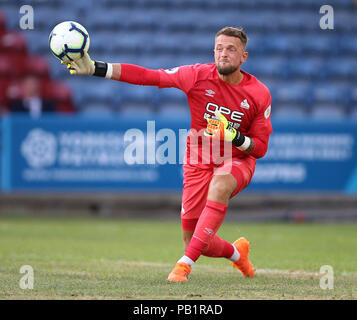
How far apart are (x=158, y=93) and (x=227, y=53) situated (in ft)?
30.8

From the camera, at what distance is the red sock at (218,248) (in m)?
6.44

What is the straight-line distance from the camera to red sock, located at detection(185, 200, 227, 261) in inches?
240

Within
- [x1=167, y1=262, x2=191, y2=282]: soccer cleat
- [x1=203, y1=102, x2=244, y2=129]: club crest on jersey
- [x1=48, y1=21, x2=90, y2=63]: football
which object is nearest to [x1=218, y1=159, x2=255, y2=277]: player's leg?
[x1=203, y1=102, x2=244, y2=129]: club crest on jersey

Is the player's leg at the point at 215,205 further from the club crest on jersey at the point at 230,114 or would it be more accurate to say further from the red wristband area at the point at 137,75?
the red wristband area at the point at 137,75

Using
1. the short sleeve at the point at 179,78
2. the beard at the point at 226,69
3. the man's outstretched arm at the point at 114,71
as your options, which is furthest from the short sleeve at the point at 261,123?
the man's outstretched arm at the point at 114,71

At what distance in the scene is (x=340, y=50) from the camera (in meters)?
17.2

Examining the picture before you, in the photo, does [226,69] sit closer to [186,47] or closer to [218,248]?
[218,248]

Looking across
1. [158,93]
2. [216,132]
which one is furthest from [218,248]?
[158,93]

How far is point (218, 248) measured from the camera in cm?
646

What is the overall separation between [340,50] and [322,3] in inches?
64.7

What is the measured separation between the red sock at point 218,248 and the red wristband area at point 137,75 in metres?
1.57
